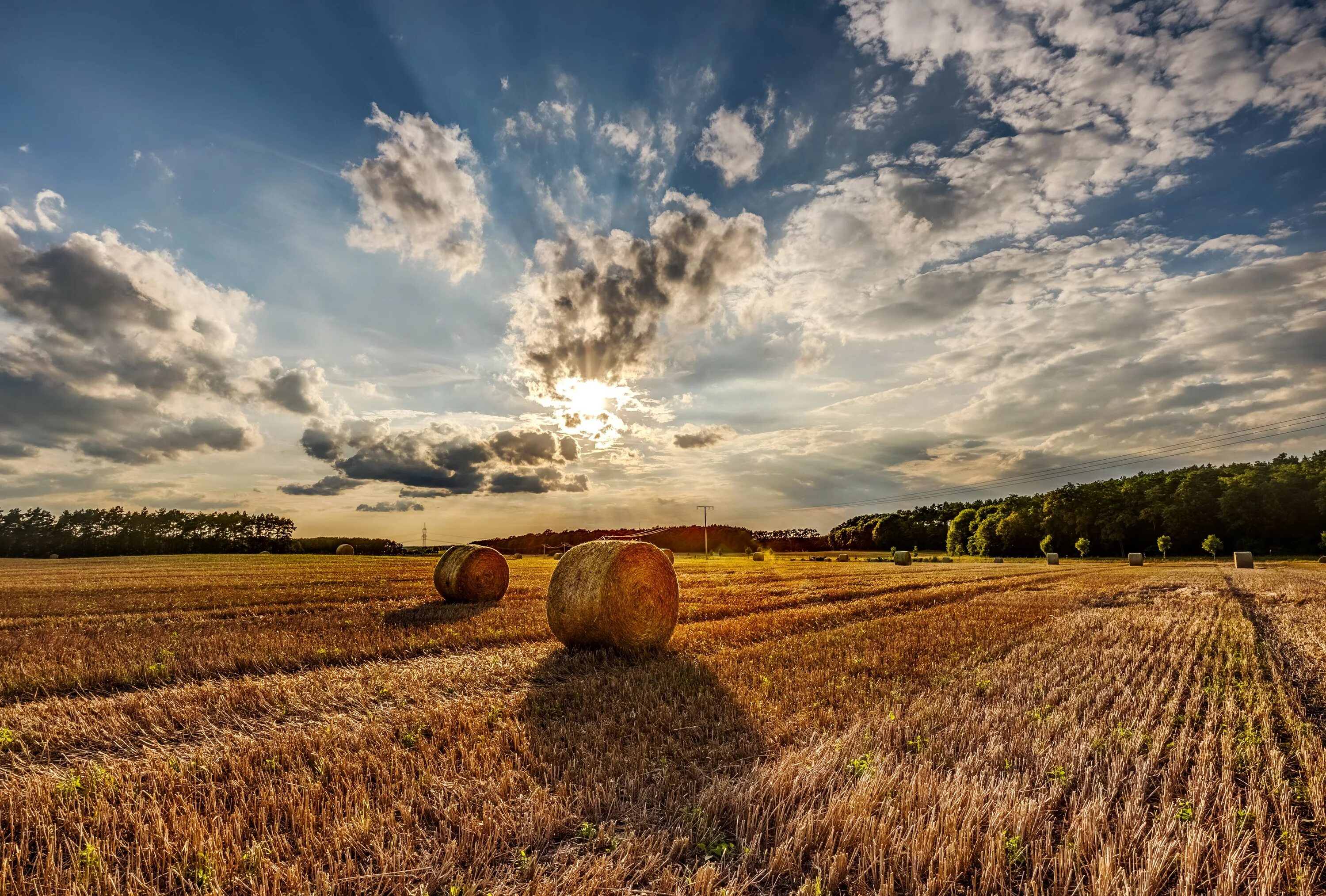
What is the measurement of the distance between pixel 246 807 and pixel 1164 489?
329 feet

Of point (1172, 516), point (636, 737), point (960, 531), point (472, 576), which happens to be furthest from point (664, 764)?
point (960, 531)

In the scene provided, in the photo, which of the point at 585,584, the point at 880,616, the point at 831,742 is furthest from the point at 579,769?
the point at 880,616

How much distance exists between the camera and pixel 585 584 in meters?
10.1

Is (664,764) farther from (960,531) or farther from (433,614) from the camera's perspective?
(960,531)

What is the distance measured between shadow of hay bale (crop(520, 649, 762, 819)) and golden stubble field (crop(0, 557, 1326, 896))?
3cm

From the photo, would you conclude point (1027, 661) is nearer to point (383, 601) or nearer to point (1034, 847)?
point (1034, 847)

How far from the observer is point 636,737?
5.19 metres

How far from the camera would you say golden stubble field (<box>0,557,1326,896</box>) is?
10.7 ft

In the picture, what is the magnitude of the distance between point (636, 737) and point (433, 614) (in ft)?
32.1

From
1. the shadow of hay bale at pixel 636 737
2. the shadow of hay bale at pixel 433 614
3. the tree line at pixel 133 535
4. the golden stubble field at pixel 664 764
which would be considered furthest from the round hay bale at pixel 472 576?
the tree line at pixel 133 535

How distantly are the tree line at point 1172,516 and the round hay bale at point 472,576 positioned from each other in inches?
3140

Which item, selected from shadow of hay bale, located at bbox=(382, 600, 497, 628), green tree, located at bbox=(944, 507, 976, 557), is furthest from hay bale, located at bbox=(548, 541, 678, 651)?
green tree, located at bbox=(944, 507, 976, 557)

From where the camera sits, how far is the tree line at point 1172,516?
6844cm

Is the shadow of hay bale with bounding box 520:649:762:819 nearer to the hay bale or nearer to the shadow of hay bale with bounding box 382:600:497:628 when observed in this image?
the hay bale
